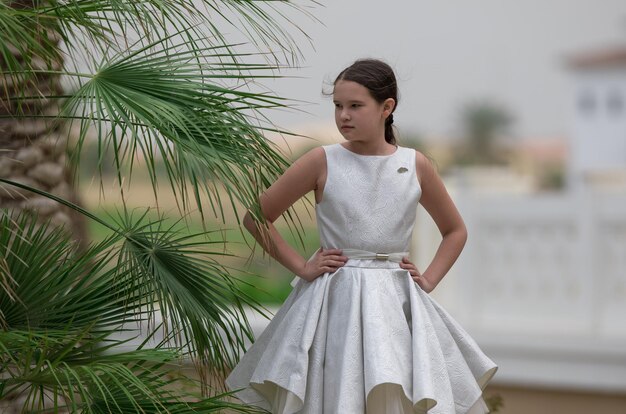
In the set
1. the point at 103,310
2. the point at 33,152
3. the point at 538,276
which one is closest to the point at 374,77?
the point at 103,310

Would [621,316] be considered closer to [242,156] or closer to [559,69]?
[242,156]

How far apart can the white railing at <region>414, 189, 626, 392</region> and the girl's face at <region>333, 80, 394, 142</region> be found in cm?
354

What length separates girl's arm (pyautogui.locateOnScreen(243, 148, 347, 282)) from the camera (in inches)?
118

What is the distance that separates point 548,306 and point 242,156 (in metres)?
4.20

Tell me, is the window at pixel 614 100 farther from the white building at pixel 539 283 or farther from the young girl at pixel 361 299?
the young girl at pixel 361 299

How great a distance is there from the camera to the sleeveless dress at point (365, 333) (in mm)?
2824

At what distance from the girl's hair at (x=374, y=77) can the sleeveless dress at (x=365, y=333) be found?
170 mm

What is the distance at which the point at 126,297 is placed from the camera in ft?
10.6

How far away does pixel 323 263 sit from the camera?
2.98 metres

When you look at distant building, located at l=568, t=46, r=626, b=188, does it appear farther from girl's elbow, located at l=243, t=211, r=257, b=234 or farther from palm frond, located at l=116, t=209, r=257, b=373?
girl's elbow, located at l=243, t=211, r=257, b=234

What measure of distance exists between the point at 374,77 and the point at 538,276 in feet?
13.3

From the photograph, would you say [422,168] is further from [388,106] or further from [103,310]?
[103,310]

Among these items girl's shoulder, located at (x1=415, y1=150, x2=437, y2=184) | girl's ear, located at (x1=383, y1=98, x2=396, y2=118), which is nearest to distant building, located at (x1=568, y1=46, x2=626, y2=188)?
girl's shoulder, located at (x1=415, y1=150, x2=437, y2=184)

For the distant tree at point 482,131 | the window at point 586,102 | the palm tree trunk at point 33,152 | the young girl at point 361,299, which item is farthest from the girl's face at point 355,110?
the window at point 586,102
